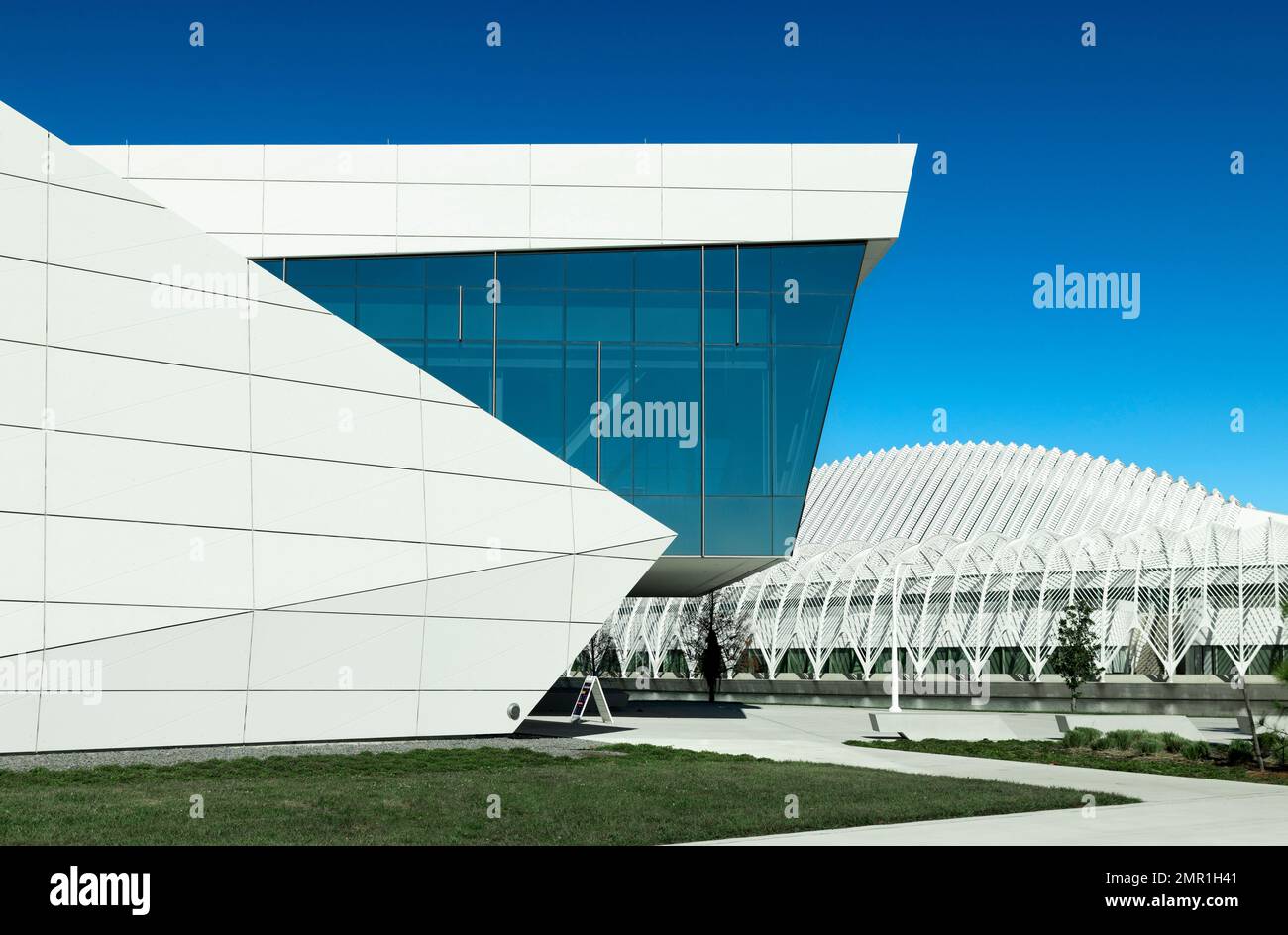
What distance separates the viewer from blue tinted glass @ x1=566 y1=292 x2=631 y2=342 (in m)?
32.2

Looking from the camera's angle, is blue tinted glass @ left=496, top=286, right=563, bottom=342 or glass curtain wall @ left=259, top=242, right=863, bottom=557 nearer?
glass curtain wall @ left=259, top=242, right=863, bottom=557

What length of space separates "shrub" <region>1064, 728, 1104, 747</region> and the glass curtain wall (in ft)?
27.7

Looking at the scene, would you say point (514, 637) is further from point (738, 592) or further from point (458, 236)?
point (738, 592)

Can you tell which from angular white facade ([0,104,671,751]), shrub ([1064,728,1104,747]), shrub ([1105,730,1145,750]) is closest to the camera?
angular white facade ([0,104,671,751])

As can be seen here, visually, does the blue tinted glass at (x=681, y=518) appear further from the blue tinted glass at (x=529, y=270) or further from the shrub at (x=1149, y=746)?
the shrub at (x=1149, y=746)

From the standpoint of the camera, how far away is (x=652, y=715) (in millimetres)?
40344

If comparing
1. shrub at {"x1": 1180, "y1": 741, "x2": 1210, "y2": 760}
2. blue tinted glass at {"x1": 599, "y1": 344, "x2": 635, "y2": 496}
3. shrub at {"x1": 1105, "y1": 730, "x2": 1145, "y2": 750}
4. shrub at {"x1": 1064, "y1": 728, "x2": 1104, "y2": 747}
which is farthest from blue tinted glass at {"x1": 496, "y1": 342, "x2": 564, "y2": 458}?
shrub at {"x1": 1180, "y1": 741, "x2": 1210, "y2": 760}

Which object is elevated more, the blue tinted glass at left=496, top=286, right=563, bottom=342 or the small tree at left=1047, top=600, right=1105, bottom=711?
the blue tinted glass at left=496, top=286, right=563, bottom=342

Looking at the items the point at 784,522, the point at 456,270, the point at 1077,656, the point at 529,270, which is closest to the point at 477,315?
the point at 456,270

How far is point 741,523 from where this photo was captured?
32.6m

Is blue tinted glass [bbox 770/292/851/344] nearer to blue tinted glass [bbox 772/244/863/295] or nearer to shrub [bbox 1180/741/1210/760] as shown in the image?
blue tinted glass [bbox 772/244/863/295]

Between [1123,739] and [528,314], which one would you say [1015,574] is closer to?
[1123,739]
